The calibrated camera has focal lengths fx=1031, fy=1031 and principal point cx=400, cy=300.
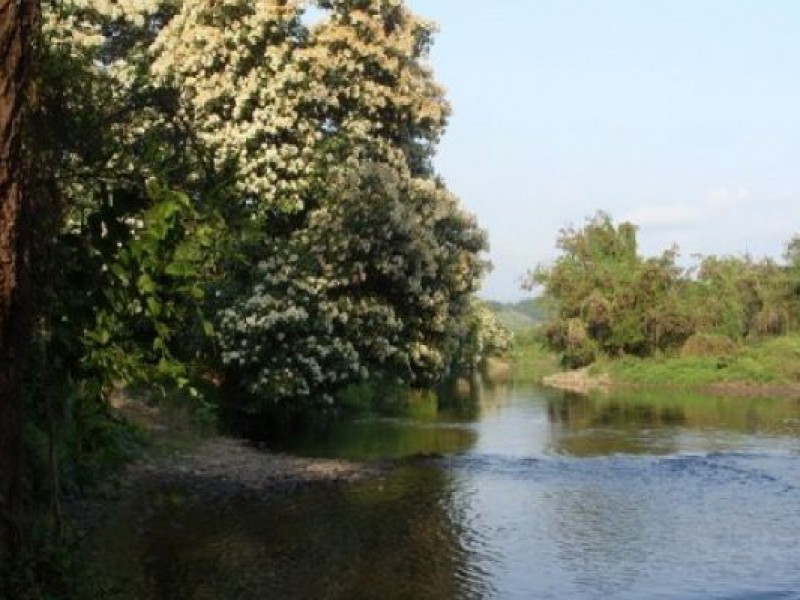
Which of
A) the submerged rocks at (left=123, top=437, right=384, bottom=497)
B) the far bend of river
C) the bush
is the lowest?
the far bend of river

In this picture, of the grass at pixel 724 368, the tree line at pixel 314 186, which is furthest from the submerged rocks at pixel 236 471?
the grass at pixel 724 368

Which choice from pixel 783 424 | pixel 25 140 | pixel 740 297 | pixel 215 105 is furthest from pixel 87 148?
pixel 740 297

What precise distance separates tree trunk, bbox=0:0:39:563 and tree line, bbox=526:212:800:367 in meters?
58.3

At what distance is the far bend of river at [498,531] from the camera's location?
39.2 feet

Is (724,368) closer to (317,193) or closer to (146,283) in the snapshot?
(317,193)

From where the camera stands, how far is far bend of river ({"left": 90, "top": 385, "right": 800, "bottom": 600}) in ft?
39.2

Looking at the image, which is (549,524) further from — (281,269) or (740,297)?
(740,297)

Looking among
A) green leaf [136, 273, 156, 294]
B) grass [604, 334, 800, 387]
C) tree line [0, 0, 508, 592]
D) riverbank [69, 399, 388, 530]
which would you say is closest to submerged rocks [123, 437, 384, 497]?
riverbank [69, 399, 388, 530]

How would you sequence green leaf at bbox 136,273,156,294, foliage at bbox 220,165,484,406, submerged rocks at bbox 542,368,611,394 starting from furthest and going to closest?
1. submerged rocks at bbox 542,368,611,394
2. foliage at bbox 220,165,484,406
3. green leaf at bbox 136,273,156,294

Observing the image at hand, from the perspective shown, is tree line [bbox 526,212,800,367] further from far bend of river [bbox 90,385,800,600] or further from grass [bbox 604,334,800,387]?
far bend of river [bbox 90,385,800,600]

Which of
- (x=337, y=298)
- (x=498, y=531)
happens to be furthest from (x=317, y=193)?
(x=498, y=531)

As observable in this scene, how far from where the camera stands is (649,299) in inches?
2426

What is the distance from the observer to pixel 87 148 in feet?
21.1

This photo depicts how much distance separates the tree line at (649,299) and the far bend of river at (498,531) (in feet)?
117
